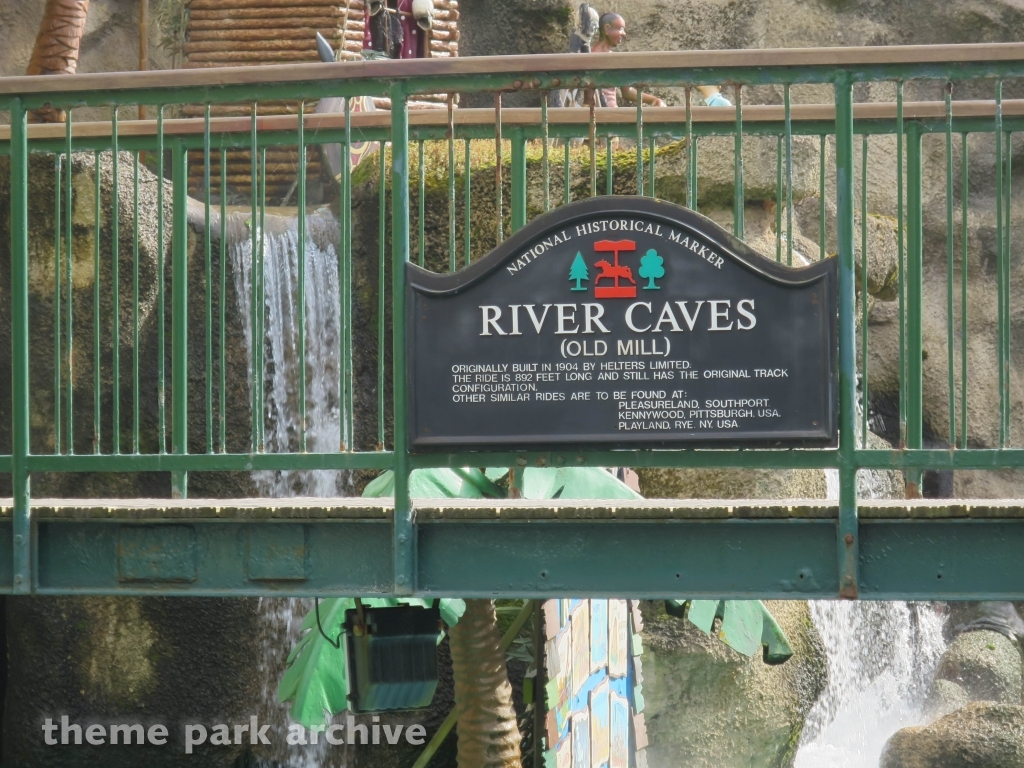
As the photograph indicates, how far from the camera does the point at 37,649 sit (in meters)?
10.4

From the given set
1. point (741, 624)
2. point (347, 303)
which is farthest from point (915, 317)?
point (741, 624)

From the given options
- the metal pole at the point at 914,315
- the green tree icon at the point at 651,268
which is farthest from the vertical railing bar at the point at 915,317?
the green tree icon at the point at 651,268

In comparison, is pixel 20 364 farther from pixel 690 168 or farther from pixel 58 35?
pixel 58 35

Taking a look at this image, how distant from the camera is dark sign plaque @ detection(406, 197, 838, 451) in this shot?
464 cm

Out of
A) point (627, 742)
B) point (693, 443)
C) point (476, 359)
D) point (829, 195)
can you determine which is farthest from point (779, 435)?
point (829, 195)

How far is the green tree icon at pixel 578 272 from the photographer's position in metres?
4.73

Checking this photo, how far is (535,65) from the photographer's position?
479cm

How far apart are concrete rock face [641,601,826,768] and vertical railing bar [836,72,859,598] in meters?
5.22

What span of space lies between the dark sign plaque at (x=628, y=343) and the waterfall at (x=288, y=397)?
237 inches

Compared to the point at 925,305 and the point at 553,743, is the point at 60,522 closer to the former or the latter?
the point at 553,743

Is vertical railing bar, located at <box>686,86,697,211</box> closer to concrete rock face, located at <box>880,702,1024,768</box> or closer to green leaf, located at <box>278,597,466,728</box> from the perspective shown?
green leaf, located at <box>278,597,466,728</box>

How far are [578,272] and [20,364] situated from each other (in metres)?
2.04

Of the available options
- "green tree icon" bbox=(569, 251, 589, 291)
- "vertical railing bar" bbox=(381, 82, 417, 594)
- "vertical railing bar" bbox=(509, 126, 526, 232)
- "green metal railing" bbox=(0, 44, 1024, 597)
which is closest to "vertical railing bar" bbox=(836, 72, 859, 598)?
"green metal railing" bbox=(0, 44, 1024, 597)

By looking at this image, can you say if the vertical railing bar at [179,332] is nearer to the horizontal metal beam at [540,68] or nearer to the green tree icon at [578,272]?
the horizontal metal beam at [540,68]
